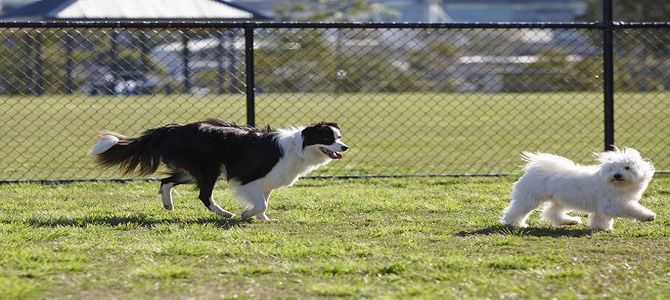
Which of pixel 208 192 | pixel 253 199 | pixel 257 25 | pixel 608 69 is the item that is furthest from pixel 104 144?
pixel 608 69

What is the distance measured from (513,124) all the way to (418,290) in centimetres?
1166

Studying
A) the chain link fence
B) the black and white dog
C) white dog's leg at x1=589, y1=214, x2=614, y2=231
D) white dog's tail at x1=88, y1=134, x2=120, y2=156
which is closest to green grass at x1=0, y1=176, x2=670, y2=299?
white dog's leg at x1=589, y1=214, x2=614, y2=231

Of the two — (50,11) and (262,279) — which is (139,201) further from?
(50,11)

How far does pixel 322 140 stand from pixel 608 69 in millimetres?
3224

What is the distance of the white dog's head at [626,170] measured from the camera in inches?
264

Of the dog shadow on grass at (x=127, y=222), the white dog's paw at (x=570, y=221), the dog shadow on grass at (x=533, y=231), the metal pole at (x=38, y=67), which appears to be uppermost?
the metal pole at (x=38, y=67)

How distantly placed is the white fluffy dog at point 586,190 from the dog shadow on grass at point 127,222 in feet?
5.88

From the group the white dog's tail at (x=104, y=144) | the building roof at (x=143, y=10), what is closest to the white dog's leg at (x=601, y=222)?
the white dog's tail at (x=104, y=144)

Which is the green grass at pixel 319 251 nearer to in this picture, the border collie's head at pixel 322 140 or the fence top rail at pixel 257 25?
the border collie's head at pixel 322 140

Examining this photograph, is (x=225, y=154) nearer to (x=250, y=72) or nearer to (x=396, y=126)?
(x=250, y=72)

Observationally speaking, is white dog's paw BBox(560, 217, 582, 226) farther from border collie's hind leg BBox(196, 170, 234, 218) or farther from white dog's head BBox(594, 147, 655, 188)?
border collie's hind leg BBox(196, 170, 234, 218)

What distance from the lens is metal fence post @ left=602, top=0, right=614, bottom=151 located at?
9.46 m

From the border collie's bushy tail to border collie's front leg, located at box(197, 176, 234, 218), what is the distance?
35 centimetres

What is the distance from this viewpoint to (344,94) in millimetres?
22578
